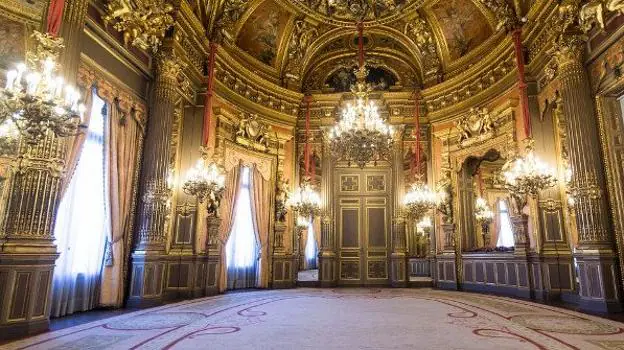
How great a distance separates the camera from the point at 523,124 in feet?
31.6

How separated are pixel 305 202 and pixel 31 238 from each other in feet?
25.7

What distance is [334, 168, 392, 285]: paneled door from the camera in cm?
1298

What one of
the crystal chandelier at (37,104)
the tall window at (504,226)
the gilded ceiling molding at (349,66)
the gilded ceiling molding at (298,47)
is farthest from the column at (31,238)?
the tall window at (504,226)

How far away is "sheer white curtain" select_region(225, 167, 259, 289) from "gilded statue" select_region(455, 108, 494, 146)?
696cm

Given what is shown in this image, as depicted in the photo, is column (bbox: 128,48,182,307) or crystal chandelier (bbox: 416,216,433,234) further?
crystal chandelier (bbox: 416,216,433,234)

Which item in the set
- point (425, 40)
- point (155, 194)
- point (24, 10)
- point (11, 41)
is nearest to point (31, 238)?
→ point (11, 41)

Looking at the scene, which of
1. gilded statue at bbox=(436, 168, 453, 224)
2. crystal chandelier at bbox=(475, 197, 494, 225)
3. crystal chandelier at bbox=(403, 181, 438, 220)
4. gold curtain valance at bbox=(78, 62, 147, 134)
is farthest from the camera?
crystal chandelier at bbox=(475, 197, 494, 225)

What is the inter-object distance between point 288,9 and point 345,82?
3478mm

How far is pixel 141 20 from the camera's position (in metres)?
7.67

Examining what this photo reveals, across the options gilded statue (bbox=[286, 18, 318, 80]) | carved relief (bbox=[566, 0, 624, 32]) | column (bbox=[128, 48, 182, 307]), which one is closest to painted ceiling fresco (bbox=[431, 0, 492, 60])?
carved relief (bbox=[566, 0, 624, 32])

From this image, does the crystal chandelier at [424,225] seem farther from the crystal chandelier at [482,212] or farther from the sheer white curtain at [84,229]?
the sheer white curtain at [84,229]

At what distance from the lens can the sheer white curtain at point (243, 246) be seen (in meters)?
11.1

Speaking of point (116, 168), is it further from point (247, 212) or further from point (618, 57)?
point (618, 57)

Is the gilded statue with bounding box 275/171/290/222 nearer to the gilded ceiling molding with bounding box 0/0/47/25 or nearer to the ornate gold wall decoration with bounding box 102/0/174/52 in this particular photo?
the ornate gold wall decoration with bounding box 102/0/174/52
